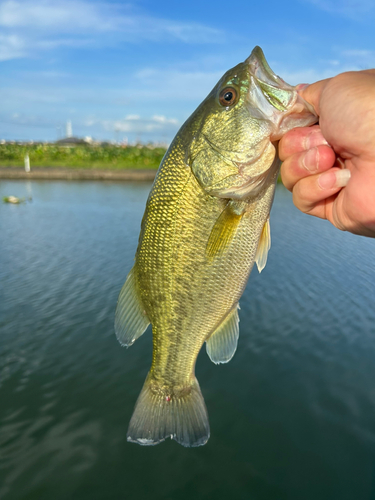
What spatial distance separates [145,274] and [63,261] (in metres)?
6.34

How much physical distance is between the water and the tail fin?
143 centimetres

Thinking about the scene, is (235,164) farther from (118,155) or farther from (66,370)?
(118,155)

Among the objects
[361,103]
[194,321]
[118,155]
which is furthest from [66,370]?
[118,155]

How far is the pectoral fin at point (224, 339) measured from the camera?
2412 millimetres

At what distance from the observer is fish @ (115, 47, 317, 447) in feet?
6.48

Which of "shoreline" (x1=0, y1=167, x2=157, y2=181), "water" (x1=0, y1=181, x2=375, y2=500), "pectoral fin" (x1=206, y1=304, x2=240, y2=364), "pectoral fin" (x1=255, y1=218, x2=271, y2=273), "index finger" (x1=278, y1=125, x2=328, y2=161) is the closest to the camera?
"index finger" (x1=278, y1=125, x2=328, y2=161)

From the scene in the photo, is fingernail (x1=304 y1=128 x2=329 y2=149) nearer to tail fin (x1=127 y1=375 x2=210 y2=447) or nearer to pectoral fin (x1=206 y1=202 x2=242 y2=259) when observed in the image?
pectoral fin (x1=206 y1=202 x2=242 y2=259)

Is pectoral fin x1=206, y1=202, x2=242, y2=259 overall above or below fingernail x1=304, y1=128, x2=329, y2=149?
below

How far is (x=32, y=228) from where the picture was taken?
10.9m

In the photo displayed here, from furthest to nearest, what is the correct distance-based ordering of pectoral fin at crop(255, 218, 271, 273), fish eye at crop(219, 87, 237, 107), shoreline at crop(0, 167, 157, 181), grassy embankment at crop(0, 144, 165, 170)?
grassy embankment at crop(0, 144, 165, 170) → shoreline at crop(0, 167, 157, 181) → pectoral fin at crop(255, 218, 271, 273) → fish eye at crop(219, 87, 237, 107)

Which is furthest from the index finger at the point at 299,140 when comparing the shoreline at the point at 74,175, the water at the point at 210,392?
the shoreline at the point at 74,175

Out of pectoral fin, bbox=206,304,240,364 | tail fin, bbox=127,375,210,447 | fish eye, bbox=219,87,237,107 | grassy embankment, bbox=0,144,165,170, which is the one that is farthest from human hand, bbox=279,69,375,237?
grassy embankment, bbox=0,144,165,170

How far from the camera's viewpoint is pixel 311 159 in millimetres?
1938

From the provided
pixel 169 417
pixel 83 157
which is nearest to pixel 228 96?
pixel 169 417
